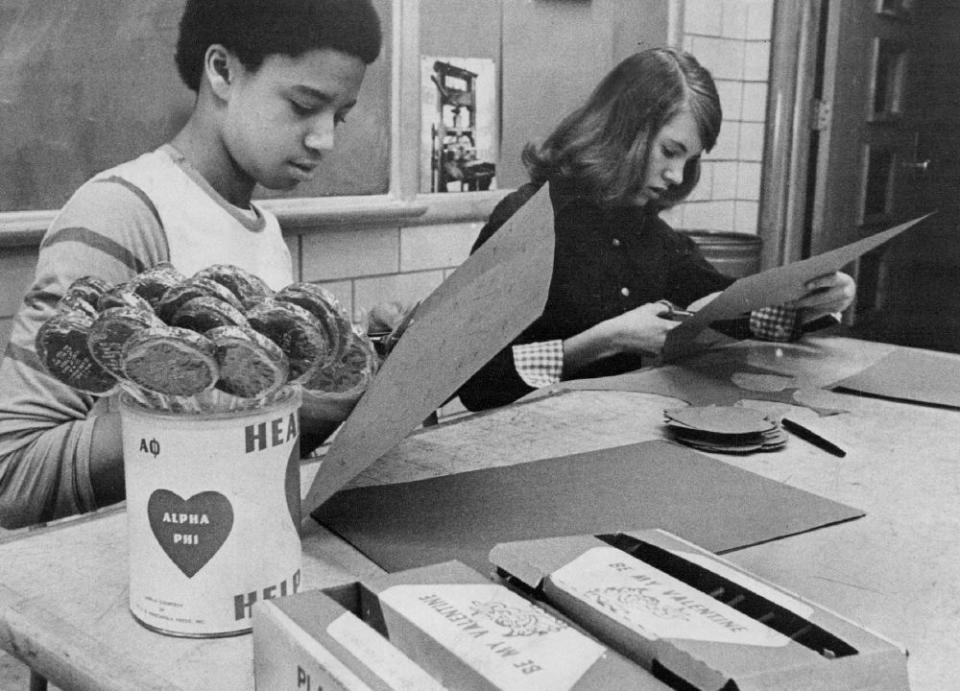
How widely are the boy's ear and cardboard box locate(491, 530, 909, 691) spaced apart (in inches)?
51.5

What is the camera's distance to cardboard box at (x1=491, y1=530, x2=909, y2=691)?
0.47m

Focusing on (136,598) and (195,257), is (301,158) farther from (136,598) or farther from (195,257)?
(136,598)

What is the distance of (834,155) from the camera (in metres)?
3.80

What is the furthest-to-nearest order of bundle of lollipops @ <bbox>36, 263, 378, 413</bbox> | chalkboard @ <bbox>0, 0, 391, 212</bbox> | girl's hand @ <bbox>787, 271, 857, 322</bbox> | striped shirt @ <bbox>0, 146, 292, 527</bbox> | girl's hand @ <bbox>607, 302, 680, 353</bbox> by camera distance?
1. girl's hand @ <bbox>607, 302, 680, 353</bbox>
2. girl's hand @ <bbox>787, 271, 857, 322</bbox>
3. chalkboard @ <bbox>0, 0, 391, 212</bbox>
4. striped shirt @ <bbox>0, 146, 292, 527</bbox>
5. bundle of lollipops @ <bbox>36, 263, 378, 413</bbox>

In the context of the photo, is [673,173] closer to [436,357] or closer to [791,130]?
[791,130]

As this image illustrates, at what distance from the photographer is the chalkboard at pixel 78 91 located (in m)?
1.69

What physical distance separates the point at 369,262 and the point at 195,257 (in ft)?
3.29

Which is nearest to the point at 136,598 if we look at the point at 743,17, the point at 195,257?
the point at 195,257

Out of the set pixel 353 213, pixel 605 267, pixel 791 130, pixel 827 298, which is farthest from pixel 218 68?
pixel 791 130

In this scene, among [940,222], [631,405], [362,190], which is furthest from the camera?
[940,222]

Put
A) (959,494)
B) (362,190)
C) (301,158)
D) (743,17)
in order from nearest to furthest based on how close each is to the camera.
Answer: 1. (959,494)
2. (301,158)
3. (362,190)
4. (743,17)

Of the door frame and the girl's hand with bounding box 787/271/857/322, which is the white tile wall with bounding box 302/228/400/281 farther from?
the door frame

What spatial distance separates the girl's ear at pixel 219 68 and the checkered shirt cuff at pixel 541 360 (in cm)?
75

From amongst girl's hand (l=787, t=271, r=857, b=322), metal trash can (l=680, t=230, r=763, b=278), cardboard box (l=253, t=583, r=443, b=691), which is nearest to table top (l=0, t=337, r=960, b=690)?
cardboard box (l=253, t=583, r=443, b=691)
